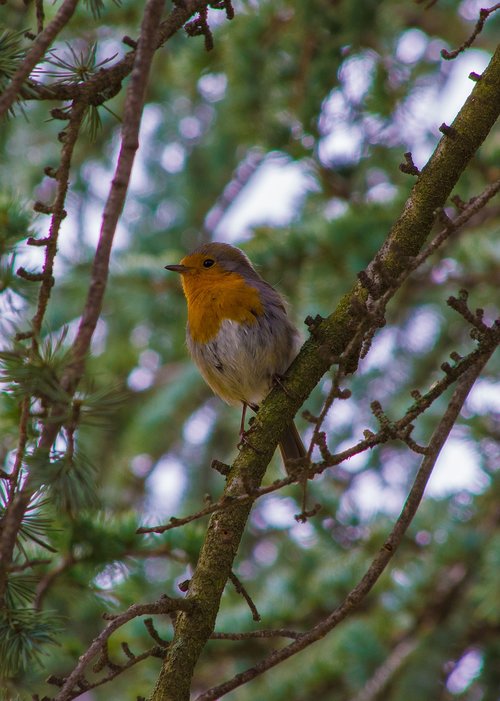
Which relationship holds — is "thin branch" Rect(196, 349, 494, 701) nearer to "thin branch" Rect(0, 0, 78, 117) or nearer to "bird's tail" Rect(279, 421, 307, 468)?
"thin branch" Rect(0, 0, 78, 117)

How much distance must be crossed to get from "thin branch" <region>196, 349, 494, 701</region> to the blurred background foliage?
74 cm

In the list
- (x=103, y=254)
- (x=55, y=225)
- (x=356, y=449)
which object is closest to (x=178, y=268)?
(x=55, y=225)

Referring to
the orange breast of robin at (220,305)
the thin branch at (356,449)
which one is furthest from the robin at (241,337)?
the thin branch at (356,449)

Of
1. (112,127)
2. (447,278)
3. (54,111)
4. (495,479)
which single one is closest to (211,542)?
(54,111)

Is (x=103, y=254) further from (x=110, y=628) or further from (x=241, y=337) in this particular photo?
(x=241, y=337)

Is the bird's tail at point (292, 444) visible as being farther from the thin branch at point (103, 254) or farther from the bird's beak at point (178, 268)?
the thin branch at point (103, 254)

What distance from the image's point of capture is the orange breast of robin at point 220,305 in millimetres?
3555

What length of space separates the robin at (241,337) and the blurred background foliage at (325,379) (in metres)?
0.38

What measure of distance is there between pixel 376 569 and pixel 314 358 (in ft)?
1.85

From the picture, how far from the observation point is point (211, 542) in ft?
6.89

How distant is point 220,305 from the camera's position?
11.8 feet

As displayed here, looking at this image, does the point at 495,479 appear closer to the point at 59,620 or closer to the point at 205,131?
the point at 59,620

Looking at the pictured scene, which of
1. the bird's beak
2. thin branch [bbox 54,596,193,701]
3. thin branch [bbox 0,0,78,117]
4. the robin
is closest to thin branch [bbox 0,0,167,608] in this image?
thin branch [bbox 0,0,78,117]

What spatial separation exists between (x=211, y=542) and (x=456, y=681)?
2.04 m
